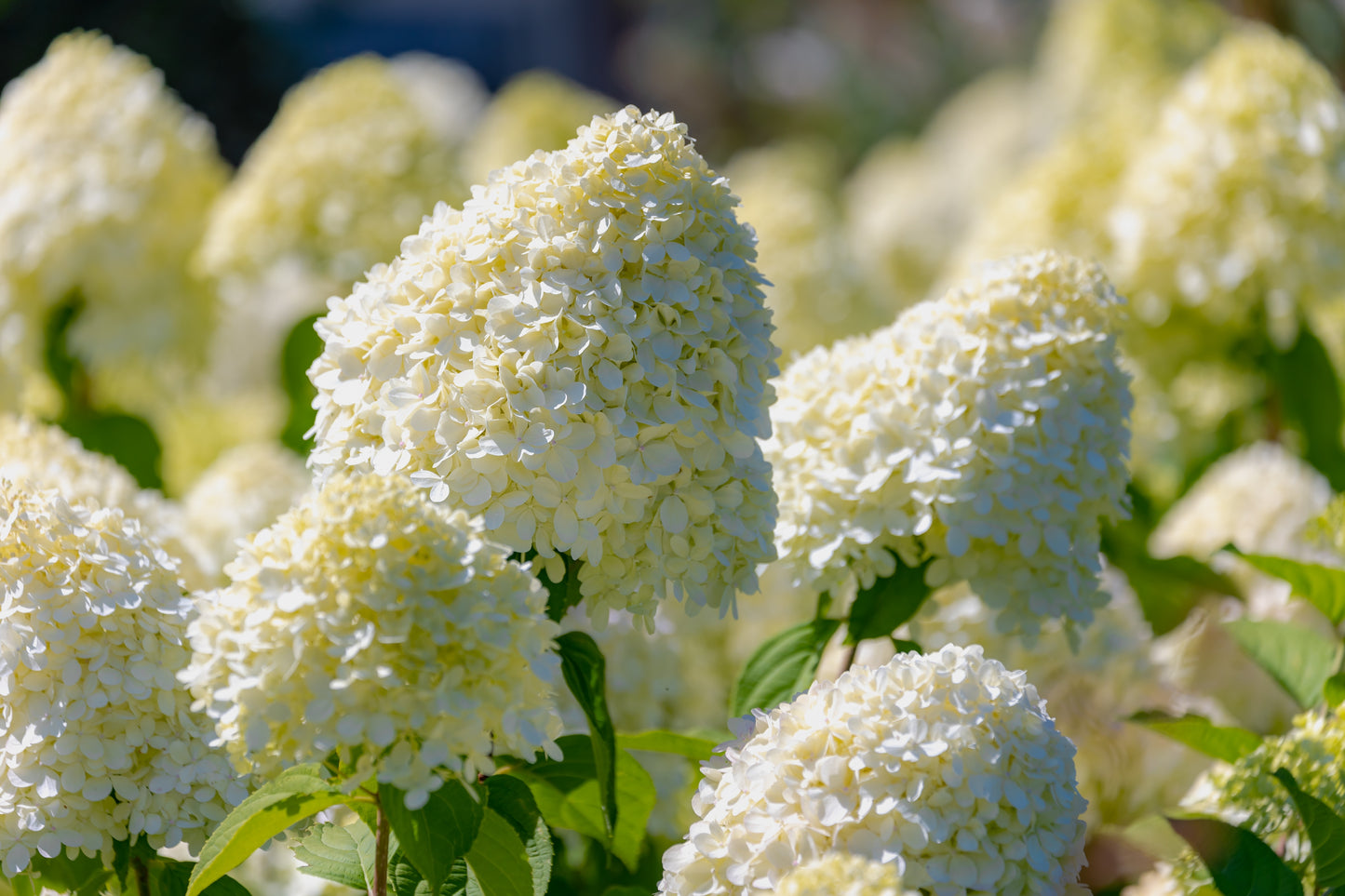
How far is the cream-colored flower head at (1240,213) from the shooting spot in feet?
5.89

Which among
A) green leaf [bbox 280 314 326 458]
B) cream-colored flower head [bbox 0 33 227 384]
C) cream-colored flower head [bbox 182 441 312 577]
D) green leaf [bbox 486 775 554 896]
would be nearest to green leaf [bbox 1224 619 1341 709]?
green leaf [bbox 486 775 554 896]

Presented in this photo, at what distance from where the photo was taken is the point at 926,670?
0.83m

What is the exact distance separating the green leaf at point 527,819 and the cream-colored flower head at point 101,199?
4.09ft

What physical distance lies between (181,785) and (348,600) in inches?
10.2

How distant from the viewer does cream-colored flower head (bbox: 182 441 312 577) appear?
159 cm

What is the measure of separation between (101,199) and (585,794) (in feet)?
4.12

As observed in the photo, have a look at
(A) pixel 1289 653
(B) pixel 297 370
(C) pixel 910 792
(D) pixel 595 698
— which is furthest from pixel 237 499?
(A) pixel 1289 653

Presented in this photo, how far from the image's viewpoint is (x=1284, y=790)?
102 centimetres

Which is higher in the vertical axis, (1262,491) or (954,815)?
(1262,491)

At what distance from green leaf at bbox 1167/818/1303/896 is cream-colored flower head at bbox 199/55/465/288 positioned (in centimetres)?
137

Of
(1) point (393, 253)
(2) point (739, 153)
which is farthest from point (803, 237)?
(2) point (739, 153)

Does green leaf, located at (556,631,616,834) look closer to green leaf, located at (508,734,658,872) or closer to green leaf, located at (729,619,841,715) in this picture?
green leaf, located at (508,734,658,872)

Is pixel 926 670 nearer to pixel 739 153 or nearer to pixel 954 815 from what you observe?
pixel 954 815

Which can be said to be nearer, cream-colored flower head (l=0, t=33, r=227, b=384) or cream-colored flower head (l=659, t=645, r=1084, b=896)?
cream-colored flower head (l=659, t=645, r=1084, b=896)
